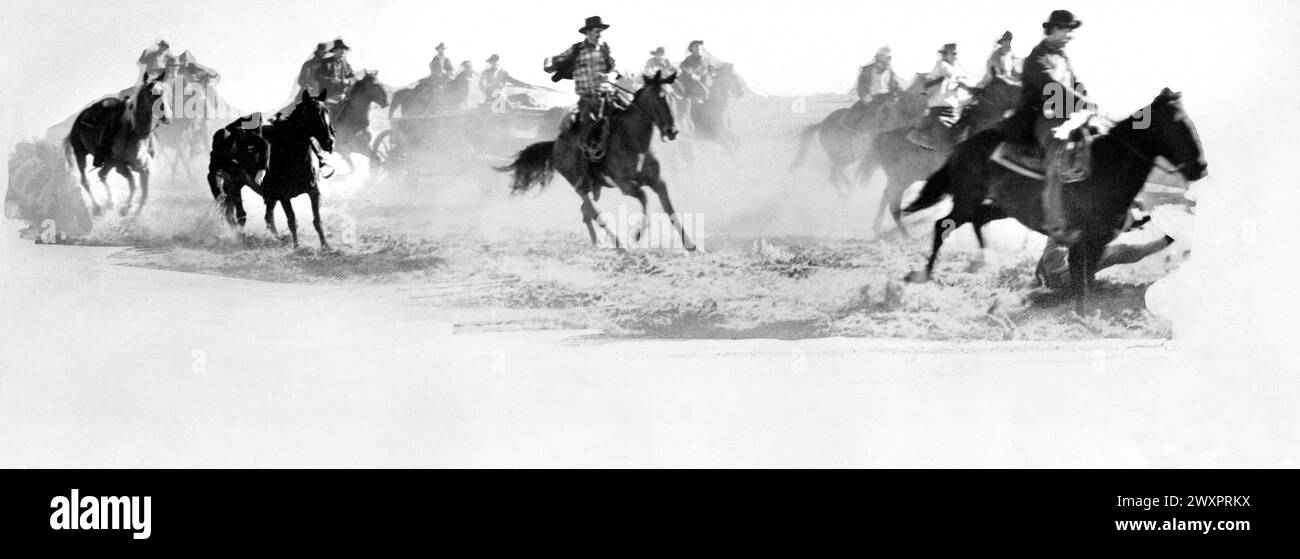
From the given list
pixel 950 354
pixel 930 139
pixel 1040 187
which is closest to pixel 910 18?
pixel 930 139

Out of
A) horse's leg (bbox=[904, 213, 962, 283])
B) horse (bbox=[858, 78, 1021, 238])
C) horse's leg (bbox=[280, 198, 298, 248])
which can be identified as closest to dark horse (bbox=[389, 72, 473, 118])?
horse's leg (bbox=[280, 198, 298, 248])

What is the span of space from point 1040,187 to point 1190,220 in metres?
0.75

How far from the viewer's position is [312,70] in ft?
19.7

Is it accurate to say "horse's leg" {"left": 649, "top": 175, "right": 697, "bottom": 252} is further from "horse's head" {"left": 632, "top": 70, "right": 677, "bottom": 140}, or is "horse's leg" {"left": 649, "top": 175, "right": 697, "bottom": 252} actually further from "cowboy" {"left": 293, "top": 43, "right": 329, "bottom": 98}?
"cowboy" {"left": 293, "top": 43, "right": 329, "bottom": 98}

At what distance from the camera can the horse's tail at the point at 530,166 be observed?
5.95 m

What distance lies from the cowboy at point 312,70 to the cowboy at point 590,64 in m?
1.11

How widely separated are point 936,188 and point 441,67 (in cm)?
245

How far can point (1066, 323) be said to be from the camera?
6027mm

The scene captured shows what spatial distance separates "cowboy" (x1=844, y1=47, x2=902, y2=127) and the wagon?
1402 millimetres

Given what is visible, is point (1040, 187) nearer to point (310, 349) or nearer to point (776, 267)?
point (776, 267)

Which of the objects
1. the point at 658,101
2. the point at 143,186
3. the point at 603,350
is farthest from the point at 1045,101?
the point at 143,186

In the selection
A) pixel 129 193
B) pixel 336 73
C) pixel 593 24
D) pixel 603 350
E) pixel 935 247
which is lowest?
pixel 603 350

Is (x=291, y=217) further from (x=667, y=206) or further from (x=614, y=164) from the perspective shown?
(x=667, y=206)

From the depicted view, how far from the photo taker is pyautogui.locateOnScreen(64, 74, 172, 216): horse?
20.0ft
